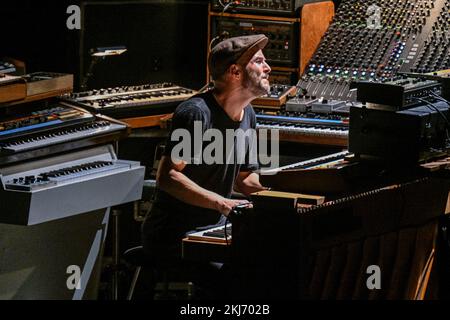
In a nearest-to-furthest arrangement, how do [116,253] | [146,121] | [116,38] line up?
1. [116,253]
2. [146,121]
3. [116,38]

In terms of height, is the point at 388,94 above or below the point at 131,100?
above

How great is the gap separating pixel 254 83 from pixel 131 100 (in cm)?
169

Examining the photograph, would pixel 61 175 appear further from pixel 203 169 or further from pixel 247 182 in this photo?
pixel 247 182

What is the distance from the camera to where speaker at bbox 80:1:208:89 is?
290 inches

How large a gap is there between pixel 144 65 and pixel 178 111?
244cm

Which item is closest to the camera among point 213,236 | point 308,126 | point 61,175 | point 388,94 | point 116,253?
point 213,236

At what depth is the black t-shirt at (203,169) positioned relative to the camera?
5484 millimetres

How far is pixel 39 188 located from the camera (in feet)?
18.7

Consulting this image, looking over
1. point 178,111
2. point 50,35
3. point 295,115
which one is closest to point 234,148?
point 178,111

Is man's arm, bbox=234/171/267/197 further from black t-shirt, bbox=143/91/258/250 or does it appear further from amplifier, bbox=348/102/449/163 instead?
amplifier, bbox=348/102/449/163

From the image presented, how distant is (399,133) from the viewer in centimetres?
502

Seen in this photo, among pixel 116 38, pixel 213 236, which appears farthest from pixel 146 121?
pixel 213 236

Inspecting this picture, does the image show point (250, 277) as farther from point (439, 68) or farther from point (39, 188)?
point (439, 68)

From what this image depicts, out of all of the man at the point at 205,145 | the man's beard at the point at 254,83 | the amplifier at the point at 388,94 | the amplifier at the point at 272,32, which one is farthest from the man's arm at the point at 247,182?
the amplifier at the point at 272,32
